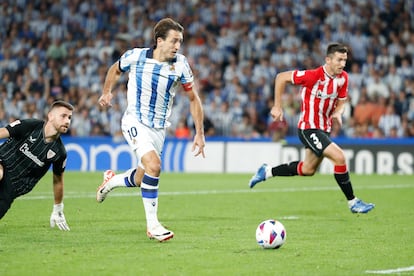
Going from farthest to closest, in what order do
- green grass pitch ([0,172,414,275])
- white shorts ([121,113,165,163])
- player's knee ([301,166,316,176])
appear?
player's knee ([301,166,316,176]), white shorts ([121,113,165,163]), green grass pitch ([0,172,414,275])

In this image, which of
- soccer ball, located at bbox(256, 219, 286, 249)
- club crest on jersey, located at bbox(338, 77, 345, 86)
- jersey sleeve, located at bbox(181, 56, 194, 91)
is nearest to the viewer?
soccer ball, located at bbox(256, 219, 286, 249)

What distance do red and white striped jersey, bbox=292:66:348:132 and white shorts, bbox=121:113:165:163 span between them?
11.0 feet

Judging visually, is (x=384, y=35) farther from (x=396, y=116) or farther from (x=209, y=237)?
(x=209, y=237)

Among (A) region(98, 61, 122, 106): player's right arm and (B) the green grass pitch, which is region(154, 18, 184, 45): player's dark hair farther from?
(B) the green grass pitch

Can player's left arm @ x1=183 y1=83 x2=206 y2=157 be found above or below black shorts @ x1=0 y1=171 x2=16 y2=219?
above

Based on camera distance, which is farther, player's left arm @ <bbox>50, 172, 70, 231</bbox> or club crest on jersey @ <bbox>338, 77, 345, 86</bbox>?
club crest on jersey @ <bbox>338, 77, 345, 86</bbox>

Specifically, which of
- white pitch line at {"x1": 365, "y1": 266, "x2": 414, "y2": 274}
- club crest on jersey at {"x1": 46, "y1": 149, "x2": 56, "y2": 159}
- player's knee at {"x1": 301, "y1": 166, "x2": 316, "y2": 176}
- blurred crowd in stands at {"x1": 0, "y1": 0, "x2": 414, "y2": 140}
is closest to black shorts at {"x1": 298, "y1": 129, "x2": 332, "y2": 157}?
player's knee at {"x1": 301, "y1": 166, "x2": 316, "y2": 176}

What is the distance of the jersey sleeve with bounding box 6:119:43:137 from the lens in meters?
8.95

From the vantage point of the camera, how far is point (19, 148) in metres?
9.18

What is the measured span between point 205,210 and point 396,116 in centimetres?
1161

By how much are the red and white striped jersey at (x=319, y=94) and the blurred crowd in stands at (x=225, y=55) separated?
1063 cm

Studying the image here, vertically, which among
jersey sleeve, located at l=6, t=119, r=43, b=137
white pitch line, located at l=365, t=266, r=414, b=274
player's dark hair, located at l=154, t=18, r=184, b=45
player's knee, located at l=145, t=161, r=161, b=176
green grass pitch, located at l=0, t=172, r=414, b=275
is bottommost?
green grass pitch, located at l=0, t=172, r=414, b=275

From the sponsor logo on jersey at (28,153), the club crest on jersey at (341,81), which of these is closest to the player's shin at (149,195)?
the sponsor logo on jersey at (28,153)

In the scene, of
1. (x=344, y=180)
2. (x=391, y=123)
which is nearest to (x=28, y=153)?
(x=344, y=180)
